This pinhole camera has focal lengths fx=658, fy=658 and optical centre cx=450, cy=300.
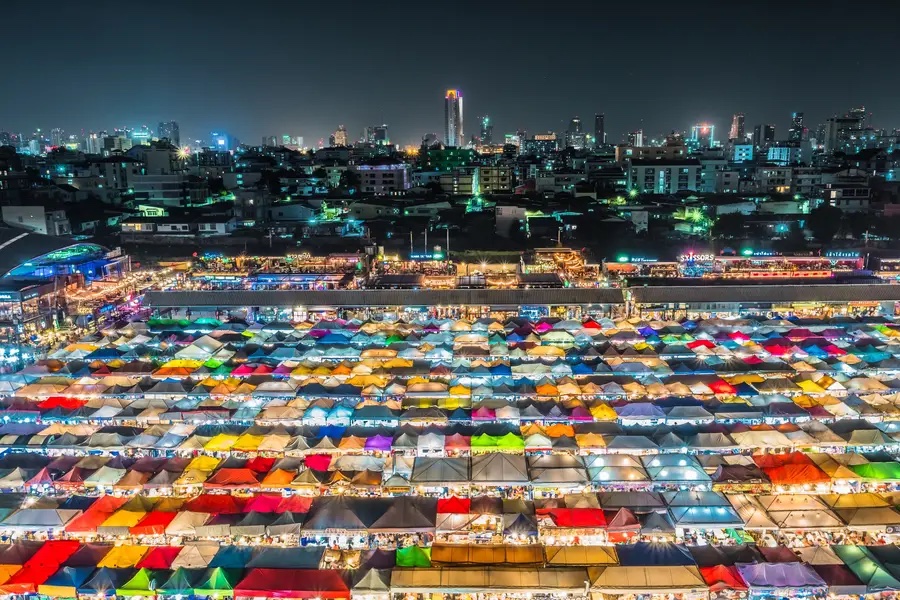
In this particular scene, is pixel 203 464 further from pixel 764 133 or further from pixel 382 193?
pixel 764 133

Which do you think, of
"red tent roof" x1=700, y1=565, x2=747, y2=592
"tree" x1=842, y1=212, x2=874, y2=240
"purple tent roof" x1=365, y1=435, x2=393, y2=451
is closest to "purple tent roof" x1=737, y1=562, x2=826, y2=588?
"red tent roof" x1=700, y1=565, x2=747, y2=592

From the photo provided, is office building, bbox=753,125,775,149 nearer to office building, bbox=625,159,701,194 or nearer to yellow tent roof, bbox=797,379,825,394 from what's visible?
office building, bbox=625,159,701,194

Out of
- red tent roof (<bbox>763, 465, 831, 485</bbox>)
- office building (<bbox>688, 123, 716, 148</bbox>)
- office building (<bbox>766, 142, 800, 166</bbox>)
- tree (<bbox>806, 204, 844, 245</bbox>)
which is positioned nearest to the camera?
red tent roof (<bbox>763, 465, 831, 485</bbox>)

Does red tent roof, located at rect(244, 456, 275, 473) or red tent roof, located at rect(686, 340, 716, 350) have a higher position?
red tent roof, located at rect(686, 340, 716, 350)

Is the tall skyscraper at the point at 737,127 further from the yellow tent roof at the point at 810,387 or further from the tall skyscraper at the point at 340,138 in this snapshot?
the yellow tent roof at the point at 810,387

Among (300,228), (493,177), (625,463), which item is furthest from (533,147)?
(625,463)

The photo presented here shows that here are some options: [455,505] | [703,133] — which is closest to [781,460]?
[455,505]

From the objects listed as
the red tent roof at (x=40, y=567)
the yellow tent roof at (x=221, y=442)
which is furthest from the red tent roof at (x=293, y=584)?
the yellow tent roof at (x=221, y=442)
